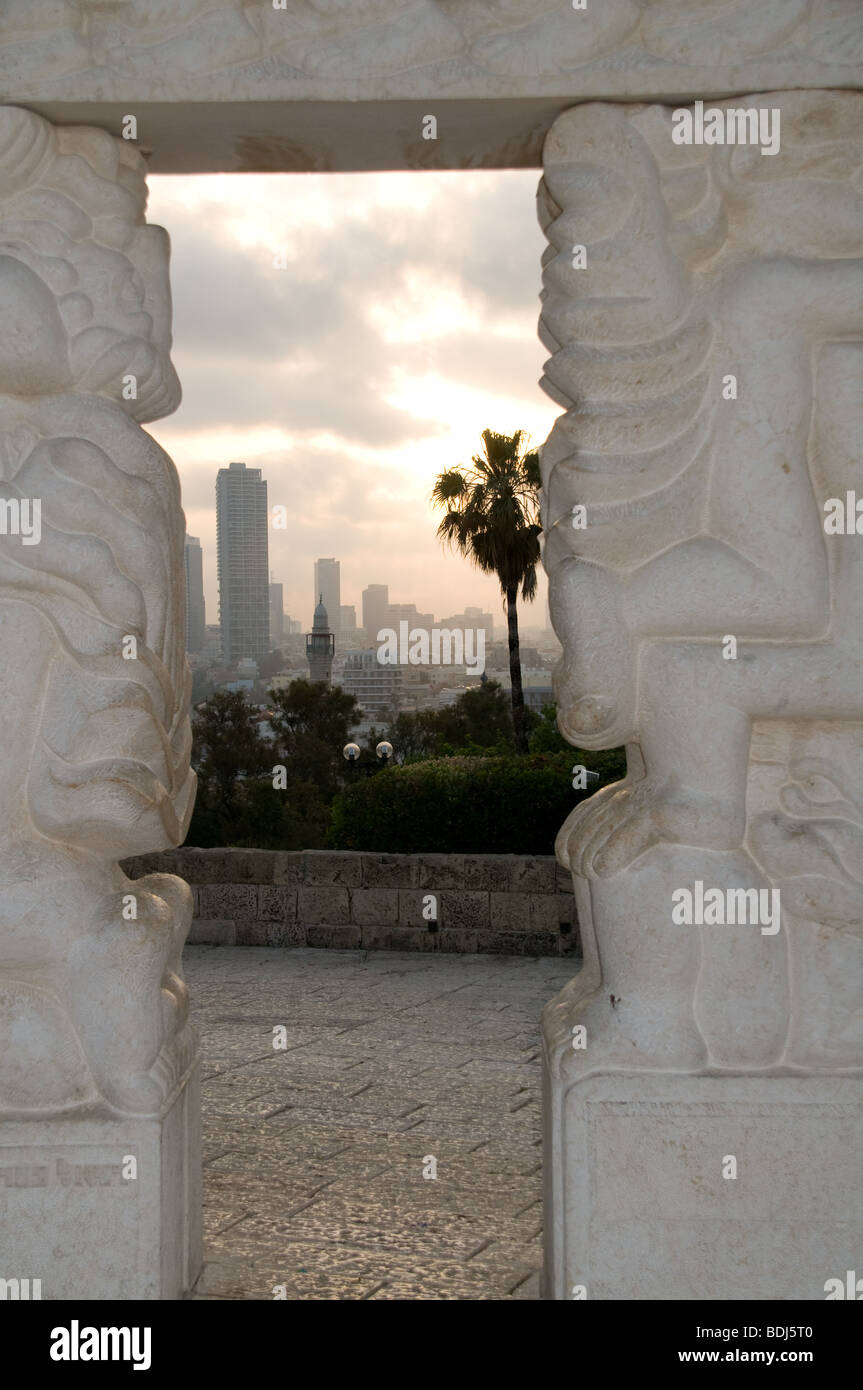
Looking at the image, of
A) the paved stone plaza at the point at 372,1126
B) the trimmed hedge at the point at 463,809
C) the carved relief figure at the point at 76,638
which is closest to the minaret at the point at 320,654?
the trimmed hedge at the point at 463,809

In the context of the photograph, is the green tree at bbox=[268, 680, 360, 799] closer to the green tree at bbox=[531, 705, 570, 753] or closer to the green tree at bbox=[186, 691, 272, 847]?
the green tree at bbox=[186, 691, 272, 847]

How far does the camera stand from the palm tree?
14453 mm

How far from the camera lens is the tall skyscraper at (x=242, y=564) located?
12992 millimetres

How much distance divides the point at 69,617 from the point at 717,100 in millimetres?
1582

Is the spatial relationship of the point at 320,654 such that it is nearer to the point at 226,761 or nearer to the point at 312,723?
the point at 312,723

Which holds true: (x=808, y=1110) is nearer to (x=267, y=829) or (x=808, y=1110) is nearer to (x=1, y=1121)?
(x=1, y=1121)

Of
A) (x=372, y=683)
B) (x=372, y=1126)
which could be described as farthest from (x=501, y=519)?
(x=372, y=1126)

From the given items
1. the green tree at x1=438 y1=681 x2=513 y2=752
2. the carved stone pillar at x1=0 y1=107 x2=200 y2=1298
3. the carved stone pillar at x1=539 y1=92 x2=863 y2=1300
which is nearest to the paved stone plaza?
the carved stone pillar at x1=0 y1=107 x2=200 y2=1298

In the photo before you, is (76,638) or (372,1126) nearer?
(76,638)

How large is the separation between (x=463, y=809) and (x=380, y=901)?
0.99 meters

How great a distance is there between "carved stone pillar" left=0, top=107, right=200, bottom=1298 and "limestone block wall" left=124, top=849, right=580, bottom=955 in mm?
4470

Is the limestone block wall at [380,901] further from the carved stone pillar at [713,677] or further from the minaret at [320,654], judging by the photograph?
the minaret at [320,654]

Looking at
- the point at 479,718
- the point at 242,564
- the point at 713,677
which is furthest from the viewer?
the point at 479,718

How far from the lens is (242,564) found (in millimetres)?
13992
